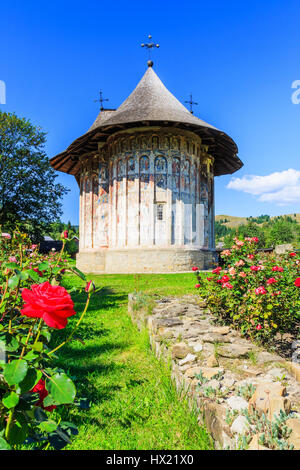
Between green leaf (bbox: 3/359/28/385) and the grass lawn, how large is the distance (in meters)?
0.65

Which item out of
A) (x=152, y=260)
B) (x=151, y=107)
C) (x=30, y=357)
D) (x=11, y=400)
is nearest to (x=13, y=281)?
(x=30, y=357)

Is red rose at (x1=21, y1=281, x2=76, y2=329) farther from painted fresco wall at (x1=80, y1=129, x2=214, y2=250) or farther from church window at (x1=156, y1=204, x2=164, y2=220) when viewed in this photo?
church window at (x1=156, y1=204, x2=164, y2=220)

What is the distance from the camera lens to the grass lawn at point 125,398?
2.25m

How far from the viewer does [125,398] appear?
117 inches

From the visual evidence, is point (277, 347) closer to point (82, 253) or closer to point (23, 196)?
point (82, 253)

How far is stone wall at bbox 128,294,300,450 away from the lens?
1859mm

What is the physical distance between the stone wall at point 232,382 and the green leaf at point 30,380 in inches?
50.0

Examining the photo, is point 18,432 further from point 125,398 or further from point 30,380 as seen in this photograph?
point 125,398

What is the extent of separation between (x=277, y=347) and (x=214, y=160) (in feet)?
60.4

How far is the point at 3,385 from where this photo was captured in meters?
1.32

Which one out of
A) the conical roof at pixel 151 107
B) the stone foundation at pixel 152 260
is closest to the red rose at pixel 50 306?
the stone foundation at pixel 152 260

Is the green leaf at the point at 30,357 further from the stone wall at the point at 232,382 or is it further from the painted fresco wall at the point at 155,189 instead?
the painted fresco wall at the point at 155,189
